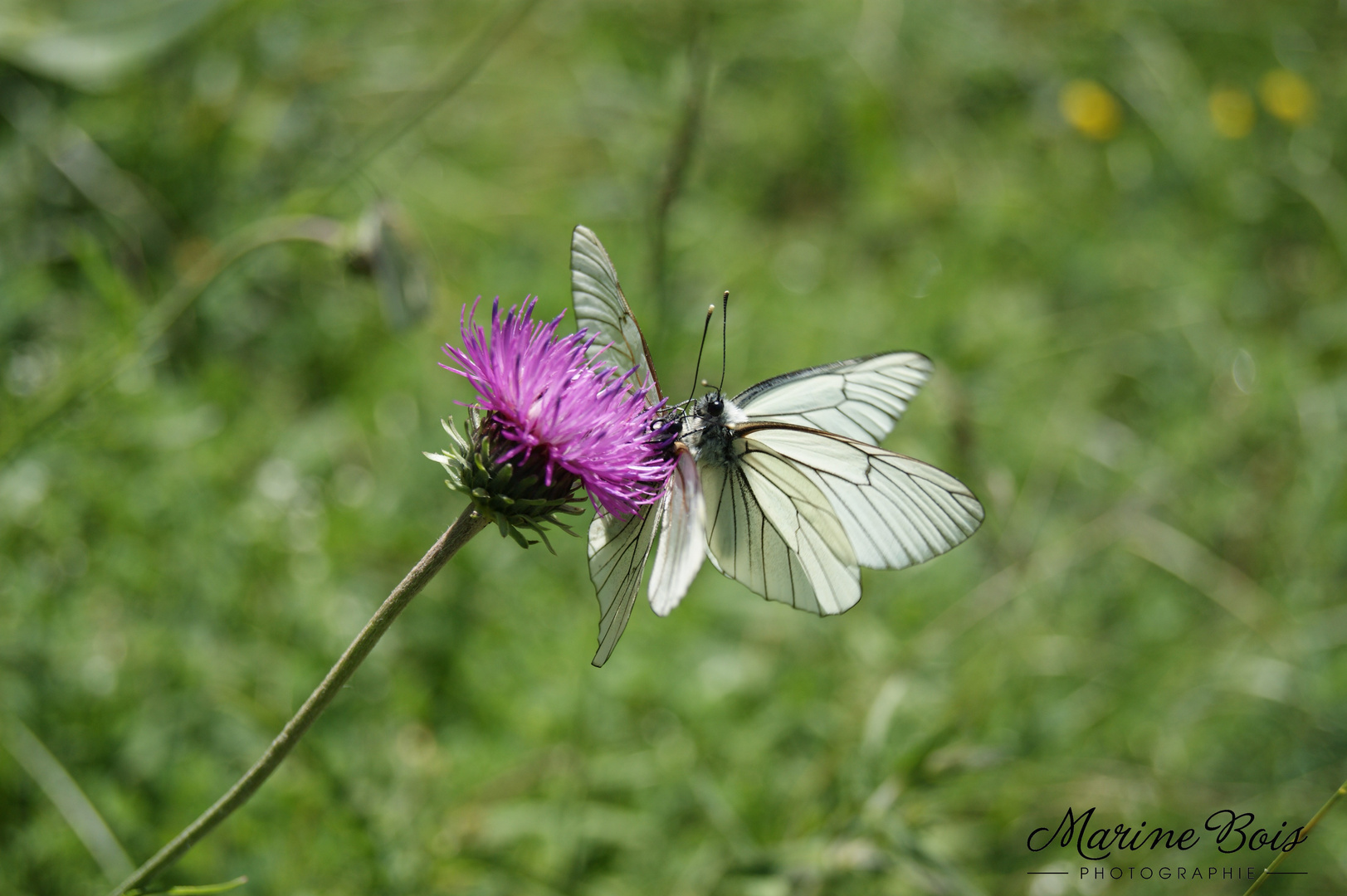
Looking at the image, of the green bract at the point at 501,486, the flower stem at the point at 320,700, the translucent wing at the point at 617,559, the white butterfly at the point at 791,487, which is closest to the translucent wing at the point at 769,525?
the white butterfly at the point at 791,487

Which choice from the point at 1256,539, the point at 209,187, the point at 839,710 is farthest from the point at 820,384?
the point at 209,187

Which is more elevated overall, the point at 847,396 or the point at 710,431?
the point at 847,396

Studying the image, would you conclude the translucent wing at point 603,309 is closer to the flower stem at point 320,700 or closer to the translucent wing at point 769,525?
the translucent wing at point 769,525

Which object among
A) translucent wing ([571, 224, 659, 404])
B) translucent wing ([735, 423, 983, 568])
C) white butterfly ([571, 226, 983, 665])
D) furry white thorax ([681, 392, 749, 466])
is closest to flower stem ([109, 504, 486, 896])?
white butterfly ([571, 226, 983, 665])

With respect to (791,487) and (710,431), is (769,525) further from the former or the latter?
(710,431)

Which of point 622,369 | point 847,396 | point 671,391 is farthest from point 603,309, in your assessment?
point 671,391

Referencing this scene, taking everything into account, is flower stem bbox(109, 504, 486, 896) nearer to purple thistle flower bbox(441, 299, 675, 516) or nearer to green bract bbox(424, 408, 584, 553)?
green bract bbox(424, 408, 584, 553)
